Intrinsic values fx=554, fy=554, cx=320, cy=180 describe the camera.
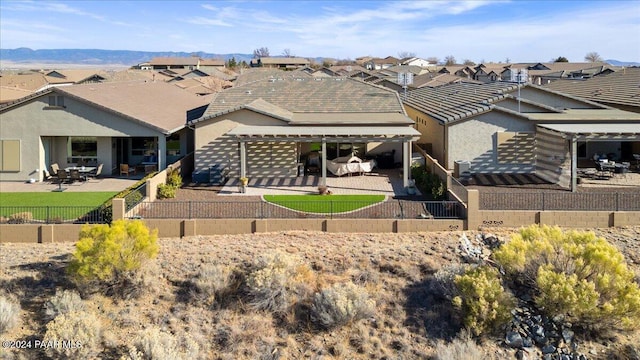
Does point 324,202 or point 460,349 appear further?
point 324,202

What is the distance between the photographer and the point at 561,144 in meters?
28.1

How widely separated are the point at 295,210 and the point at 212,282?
21.0 ft

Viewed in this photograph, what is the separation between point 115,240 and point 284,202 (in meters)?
7.95

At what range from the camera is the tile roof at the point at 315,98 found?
34094 millimetres

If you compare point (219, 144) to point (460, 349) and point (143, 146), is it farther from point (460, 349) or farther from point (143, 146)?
point (460, 349)

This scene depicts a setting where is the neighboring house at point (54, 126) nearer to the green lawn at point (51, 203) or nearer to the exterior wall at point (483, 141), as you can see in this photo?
the green lawn at point (51, 203)

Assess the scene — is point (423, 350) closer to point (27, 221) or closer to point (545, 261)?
point (545, 261)

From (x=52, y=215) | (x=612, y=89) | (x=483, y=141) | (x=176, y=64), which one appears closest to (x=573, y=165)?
(x=483, y=141)

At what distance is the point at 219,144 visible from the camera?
30.3 meters

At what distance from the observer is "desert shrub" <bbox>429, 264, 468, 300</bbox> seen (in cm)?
1686

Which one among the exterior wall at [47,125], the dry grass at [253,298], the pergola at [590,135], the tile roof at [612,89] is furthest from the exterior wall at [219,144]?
the tile roof at [612,89]

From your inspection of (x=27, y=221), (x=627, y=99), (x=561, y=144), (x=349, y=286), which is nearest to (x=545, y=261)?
(x=349, y=286)

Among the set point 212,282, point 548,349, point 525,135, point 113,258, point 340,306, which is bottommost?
point 548,349

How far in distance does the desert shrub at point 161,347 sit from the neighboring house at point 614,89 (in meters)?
32.0
